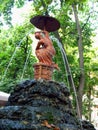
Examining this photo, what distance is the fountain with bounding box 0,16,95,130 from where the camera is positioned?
5.07 meters

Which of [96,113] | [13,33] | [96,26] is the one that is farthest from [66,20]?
[96,113]

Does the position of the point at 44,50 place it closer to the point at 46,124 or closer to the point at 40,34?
the point at 40,34

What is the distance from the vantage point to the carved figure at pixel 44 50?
6.59 meters

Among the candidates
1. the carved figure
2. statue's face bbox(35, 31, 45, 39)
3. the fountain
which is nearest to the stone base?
the fountain

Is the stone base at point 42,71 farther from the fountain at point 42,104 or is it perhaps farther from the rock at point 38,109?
the rock at point 38,109

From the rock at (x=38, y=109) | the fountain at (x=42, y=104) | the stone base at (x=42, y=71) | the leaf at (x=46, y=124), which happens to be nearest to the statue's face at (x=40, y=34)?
the fountain at (x=42, y=104)

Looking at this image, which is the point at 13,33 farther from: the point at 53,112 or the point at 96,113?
the point at 96,113

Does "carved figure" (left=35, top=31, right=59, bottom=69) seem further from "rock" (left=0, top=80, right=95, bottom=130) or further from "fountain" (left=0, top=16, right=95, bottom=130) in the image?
A: "rock" (left=0, top=80, right=95, bottom=130)

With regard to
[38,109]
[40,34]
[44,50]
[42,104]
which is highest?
[40,34]

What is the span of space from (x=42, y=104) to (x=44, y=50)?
150cm

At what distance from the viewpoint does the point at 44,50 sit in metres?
6.66

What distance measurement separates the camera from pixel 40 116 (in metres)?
5.20

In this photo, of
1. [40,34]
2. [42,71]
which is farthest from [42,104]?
[40,34]

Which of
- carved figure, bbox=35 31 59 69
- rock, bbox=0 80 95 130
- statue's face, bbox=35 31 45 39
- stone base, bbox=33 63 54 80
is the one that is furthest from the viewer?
statue's face, bbox=35 31 45 39
